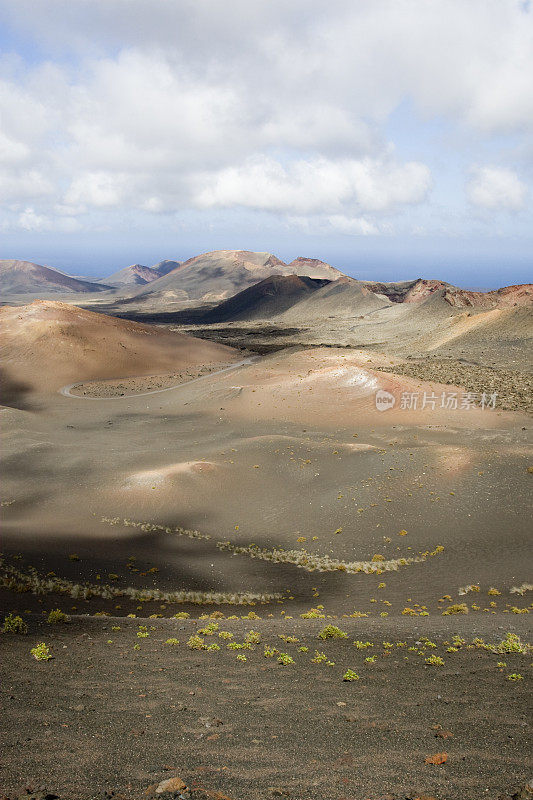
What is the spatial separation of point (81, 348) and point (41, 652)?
5861 cm

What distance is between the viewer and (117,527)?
2194 centimetres

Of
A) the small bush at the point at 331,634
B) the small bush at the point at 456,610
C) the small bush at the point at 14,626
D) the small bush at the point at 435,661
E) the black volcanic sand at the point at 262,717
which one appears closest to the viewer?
the black volcanic sand at the point at 262,717

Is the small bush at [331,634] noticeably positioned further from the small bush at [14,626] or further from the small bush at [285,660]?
the small bush at [14,626]

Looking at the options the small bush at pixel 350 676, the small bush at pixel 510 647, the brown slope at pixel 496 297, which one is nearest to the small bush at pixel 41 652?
the small bush at pixel 350 676

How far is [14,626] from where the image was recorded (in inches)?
453

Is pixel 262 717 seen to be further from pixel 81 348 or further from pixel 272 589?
pixel 81 348

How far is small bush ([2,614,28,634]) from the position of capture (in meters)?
11.4

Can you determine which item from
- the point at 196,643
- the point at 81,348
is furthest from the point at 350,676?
the point at 81,348

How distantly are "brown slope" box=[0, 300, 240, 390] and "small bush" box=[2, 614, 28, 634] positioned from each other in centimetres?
4684

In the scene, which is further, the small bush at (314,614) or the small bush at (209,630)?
the small bush at (314,614)

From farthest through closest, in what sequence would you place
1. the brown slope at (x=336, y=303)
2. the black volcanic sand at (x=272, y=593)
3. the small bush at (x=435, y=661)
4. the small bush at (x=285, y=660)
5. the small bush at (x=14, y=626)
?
1. the brown slope at (x=336, y=303)
2. the small bush at (x=14, y=626)
3. the small bush at (x=285, y=660)
4. the small bush at (x=435, y=661)
5. the black volcanic sand at (x=272, y=593)

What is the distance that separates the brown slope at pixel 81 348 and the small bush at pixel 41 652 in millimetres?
48328

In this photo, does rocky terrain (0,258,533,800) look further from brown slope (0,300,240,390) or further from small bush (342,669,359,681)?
brown slope (0,300,240,390)

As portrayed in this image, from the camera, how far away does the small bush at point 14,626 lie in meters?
11.4
